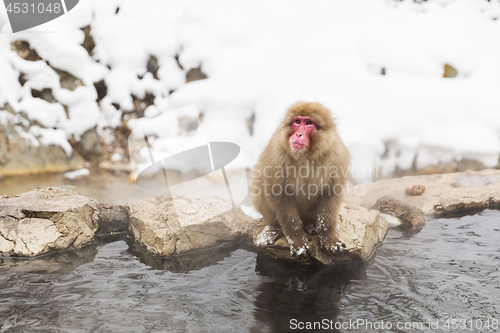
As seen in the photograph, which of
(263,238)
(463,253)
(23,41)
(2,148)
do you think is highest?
(23,41)

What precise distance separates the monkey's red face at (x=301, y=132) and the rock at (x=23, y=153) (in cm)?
438

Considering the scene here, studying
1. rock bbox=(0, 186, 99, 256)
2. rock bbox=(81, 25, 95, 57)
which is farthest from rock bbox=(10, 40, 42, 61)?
rock bbox=(0, 186, 99, 256)

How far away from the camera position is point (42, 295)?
2562mm

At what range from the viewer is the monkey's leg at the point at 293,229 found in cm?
295

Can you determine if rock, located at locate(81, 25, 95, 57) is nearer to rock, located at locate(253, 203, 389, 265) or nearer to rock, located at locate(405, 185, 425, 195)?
rock, located at locate(253, 203, 389, 265)

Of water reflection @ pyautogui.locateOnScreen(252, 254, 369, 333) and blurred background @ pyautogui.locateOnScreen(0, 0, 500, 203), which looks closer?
water reflection @ pyautogui.locateOnScreen(252, 254, 369, 333)

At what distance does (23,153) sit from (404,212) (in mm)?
5245

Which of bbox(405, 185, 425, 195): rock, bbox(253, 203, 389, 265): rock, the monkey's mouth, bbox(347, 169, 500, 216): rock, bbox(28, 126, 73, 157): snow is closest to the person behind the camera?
the monkey's mouth

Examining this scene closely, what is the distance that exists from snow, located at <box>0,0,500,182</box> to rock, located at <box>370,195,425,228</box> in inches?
49.2

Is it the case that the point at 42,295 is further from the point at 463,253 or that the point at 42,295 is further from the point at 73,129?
the point at 73,129

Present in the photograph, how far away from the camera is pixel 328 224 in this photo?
2998mm

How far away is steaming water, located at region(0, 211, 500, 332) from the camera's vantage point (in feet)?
7.45

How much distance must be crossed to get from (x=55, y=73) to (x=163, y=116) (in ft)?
5.94

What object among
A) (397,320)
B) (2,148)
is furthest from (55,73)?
(397,320)
